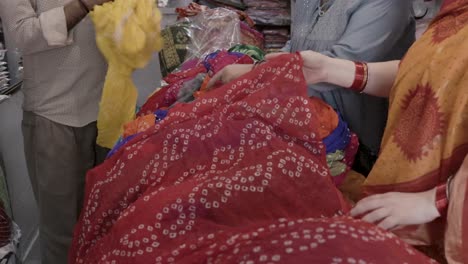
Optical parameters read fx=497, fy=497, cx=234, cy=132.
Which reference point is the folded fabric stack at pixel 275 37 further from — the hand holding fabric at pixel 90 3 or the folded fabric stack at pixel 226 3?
the hand holding fabric at pixel 90 3

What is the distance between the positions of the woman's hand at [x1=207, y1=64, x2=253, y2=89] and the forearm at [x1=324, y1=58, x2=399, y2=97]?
0.60 feet

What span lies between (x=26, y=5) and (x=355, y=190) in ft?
→ 3.57

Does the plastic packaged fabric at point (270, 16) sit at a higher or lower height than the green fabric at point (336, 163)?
lower

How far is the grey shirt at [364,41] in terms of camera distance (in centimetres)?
A: 114

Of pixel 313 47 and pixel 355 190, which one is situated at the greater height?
pixel 313 47

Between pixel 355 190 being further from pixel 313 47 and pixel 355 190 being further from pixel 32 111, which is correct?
pixel 32 111

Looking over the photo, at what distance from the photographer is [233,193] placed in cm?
64

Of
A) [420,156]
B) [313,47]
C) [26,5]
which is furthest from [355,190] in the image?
[26,5]

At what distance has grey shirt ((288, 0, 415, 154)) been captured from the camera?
1.14 m

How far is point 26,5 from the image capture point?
1.46 metres

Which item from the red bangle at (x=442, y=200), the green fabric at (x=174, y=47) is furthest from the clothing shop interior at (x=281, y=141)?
the green fabric at (x=174, y=47)

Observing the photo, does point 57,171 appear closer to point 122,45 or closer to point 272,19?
point 122,45

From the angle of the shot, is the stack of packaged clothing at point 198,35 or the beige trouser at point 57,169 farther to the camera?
Result: the stack of packaged clothing at point 198,35

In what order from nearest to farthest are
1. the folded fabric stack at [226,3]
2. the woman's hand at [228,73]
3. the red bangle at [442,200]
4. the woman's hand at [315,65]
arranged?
the red bangle at [442,200] → the woman's hand at [315,65] → the woman's hand at [228,73] → the folded fabric stack at [226,3]
